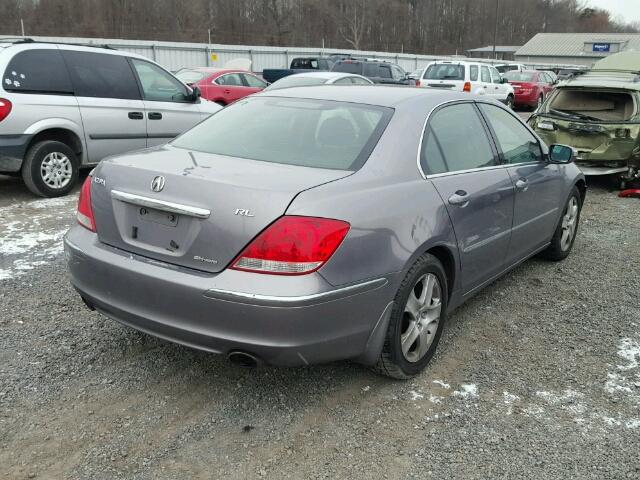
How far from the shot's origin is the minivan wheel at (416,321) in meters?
3.08

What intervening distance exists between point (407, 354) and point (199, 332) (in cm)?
118

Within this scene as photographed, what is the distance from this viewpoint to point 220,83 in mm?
15656

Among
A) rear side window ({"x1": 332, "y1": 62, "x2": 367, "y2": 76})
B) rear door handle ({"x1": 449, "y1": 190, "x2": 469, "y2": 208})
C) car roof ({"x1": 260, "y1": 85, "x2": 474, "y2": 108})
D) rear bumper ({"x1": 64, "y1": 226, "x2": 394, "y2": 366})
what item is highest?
rear side window ({"x1": 332, "y1": 62, "x2": 367, "y2": 76})

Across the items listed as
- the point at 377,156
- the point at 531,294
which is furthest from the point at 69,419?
the point at 531,294

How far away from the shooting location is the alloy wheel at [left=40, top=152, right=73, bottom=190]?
23.2 ft

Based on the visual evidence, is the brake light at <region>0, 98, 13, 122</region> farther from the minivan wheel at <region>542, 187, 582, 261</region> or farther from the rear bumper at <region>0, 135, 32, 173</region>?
the minivan wheel at <region>542, 187, 582, 261</region>

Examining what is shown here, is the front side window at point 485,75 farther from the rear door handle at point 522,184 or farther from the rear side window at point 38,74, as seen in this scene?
the rear door handle at point 522,184

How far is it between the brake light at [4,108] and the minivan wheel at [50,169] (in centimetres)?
48

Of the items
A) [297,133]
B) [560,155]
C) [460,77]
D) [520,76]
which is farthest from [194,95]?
[520,76]

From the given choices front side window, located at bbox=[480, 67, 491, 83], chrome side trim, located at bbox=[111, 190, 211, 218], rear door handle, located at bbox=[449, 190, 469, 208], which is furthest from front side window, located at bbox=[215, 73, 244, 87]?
chrome side trim, located at bbox=[111, 190, 211, 218]

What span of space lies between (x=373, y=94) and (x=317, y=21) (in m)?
78.9

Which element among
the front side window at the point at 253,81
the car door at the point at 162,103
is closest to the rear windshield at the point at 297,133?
the car door at the point at 162,103

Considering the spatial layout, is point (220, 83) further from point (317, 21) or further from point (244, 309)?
point (317, 21)

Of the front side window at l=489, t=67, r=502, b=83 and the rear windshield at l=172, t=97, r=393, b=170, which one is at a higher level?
the front side window at l=489, t=67, r=502, b=83
